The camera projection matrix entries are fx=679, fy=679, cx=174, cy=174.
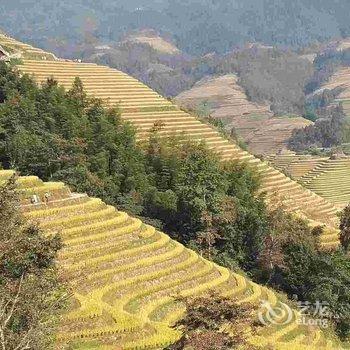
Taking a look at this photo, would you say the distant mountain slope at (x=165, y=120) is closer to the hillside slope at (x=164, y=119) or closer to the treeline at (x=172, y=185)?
the hillside slope at (x=164, y=119)

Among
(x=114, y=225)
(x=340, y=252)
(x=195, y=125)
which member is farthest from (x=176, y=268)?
(x=195, y=125)

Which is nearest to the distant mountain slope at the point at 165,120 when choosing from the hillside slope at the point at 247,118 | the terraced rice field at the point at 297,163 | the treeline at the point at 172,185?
the treeline at the point at 172,185

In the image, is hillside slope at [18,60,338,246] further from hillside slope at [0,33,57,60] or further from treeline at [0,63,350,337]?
treeline at [0,63,350,337]

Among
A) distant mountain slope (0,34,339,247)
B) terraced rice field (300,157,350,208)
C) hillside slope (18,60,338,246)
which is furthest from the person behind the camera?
terraced rice field (300,157,350,208)

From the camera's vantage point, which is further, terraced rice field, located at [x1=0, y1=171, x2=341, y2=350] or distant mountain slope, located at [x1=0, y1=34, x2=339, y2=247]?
distant mountain slope, located at [x1=0, y1=34, x2=339, y2=247]

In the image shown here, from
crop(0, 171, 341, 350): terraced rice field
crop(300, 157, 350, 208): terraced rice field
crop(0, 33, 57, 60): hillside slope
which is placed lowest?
crop(300, 157, 350, 208): terraced rice field

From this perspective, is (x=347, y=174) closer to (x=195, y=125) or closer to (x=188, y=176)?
(x=195, y=125)

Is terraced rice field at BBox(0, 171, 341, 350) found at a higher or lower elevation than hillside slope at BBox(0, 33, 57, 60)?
lower

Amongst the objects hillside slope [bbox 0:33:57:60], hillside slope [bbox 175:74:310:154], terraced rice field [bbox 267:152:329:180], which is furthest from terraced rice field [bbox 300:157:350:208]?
hillside slope [bbox 0:33:57:60]

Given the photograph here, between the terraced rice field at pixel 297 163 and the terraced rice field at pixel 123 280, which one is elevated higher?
the terraced rice field at pixel 123 280
